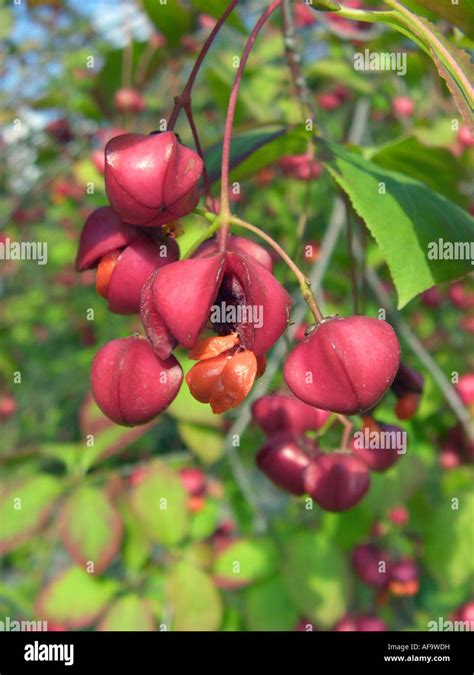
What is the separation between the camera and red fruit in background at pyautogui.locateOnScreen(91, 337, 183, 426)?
58 centimetres

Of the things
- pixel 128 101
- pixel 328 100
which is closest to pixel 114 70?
pixel 128 101

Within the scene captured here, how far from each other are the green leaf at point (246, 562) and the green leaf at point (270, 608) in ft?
0.12

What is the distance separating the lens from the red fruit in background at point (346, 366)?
21.3 inches

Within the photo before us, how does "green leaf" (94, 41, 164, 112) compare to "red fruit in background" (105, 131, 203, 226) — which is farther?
"green leaf" (94, 41, 164, 112)

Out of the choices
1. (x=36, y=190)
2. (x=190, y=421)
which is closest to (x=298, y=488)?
(x=190, y=421)

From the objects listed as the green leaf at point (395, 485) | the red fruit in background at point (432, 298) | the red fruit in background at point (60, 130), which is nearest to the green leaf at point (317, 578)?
the green leaf at point (395, 485)

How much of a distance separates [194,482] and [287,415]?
835 millimetres

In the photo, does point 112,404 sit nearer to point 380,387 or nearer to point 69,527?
point 380,387

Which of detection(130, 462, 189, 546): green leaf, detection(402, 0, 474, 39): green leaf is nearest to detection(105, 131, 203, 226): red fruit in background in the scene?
detection(402, 0, 474, 39): green leaf

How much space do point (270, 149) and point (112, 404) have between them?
1.58 ft

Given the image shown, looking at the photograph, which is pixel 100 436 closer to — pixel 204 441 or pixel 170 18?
pixel 204 441

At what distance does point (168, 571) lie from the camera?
148 cm

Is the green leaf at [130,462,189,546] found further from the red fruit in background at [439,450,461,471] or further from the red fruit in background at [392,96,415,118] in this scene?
the red fruit in background at [392,96,415,118]

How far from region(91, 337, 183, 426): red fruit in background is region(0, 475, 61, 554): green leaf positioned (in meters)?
0.97
